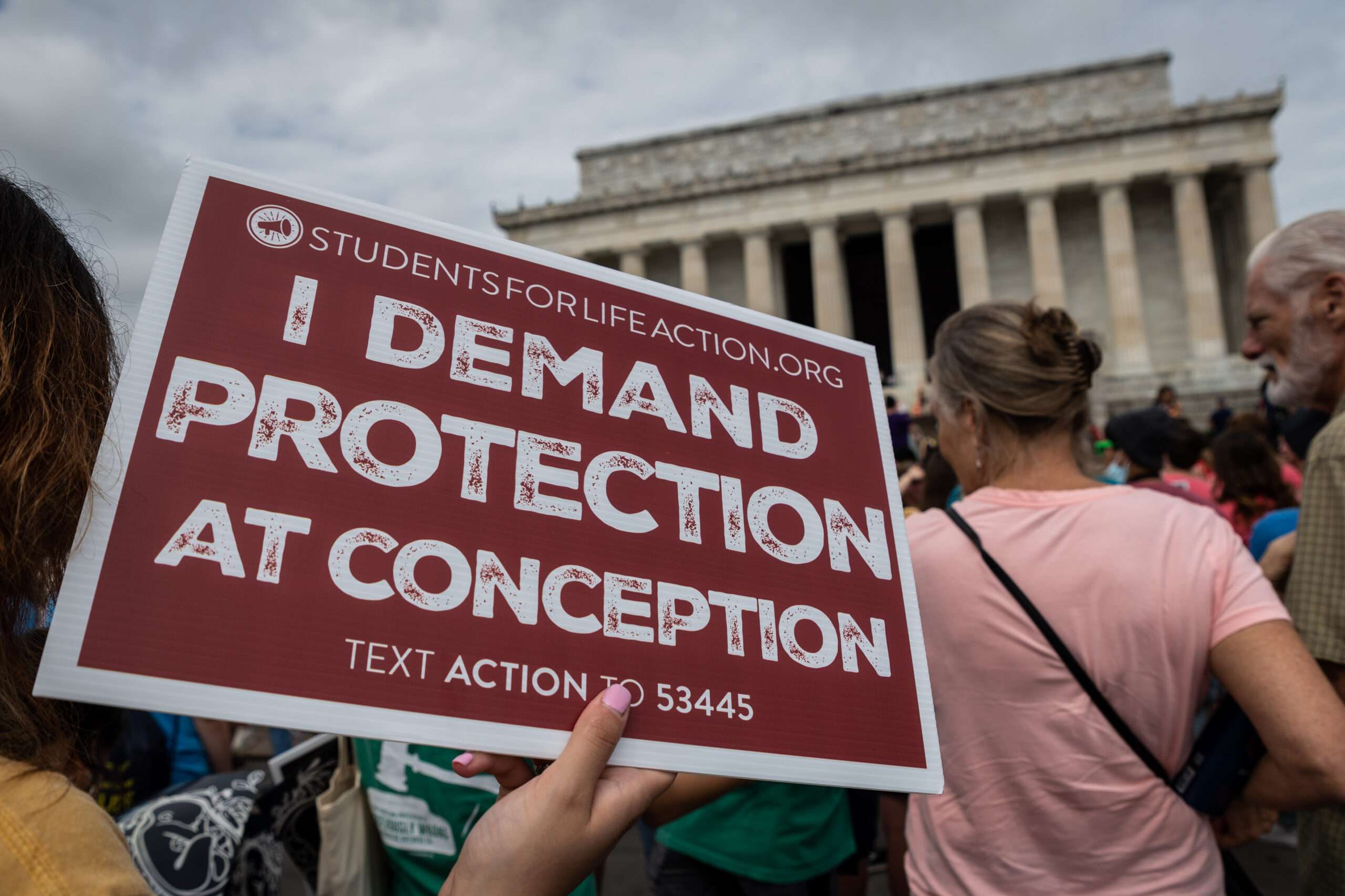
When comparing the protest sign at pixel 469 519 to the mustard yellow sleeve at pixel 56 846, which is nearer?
the mustard yellow sleeve at pixel 56 846

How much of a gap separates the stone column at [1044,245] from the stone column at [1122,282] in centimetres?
166

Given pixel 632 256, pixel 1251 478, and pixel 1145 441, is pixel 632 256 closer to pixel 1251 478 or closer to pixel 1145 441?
pixel 1145 441

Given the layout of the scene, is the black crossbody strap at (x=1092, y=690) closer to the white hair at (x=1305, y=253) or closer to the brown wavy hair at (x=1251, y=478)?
the white hair at (x=1305, y=253)

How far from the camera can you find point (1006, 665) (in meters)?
2.03

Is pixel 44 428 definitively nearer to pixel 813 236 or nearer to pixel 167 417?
pixel 167 417

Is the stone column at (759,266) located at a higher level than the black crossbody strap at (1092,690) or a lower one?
higher

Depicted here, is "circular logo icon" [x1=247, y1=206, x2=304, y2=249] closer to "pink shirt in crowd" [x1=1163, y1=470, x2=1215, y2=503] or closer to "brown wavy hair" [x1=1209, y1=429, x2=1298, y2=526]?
"pink shirt in crowd" [x1=1163, y1=470, x2=1215, y2=503]

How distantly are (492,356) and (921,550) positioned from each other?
4.08 ft

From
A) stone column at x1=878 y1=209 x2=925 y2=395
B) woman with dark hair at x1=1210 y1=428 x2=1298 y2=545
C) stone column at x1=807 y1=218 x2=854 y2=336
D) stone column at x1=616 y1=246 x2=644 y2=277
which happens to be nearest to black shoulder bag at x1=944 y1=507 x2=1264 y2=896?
woman with dark hair at x1=1210 y1=428 x2=1298 y2=545

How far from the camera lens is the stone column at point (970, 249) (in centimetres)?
3158

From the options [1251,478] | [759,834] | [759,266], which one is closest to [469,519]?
[759,834]

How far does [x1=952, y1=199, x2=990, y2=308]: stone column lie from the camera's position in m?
31.6

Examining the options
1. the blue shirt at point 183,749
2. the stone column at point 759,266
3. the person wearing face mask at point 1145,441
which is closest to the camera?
the blue shirt at point 183,749

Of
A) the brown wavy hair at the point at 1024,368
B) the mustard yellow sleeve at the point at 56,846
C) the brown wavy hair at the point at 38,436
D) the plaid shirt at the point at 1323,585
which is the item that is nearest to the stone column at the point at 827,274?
the brown wavy hair at the point at 1024,368
